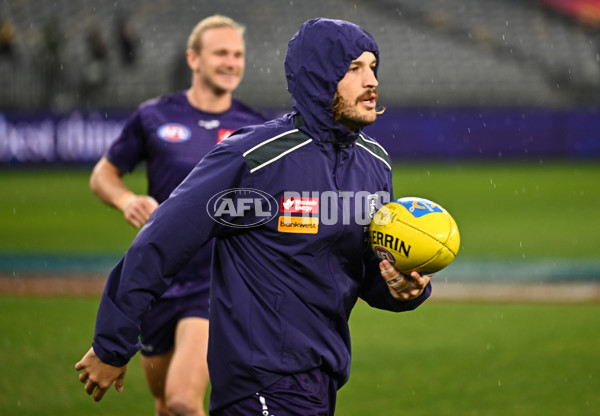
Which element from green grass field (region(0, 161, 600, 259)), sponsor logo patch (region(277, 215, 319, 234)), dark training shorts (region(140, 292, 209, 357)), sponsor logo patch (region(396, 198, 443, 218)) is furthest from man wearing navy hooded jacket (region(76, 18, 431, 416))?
green grass field (region(0, 161, 600, 259))

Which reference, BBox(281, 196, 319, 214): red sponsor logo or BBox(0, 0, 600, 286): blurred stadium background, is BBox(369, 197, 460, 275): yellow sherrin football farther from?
BBox(0, 0, 600, 286): blurred stadium background

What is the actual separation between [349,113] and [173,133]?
2.46 meters

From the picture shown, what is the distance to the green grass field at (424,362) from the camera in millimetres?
7355

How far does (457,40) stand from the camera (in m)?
33.9

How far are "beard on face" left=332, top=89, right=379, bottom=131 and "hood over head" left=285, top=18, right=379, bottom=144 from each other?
0.02 metres

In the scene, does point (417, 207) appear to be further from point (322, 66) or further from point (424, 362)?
point (424, 362)

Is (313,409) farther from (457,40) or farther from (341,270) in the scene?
(457,40)

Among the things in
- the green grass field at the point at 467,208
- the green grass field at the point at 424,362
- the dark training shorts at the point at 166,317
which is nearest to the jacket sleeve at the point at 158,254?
the dark training shorts at the point at 166,317

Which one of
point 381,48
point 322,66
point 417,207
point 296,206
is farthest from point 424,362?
point 381,48

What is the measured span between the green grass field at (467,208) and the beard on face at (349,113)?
1112 cm

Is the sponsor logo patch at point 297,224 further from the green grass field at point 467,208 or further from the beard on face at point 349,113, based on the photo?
the green grass field at point 467,208

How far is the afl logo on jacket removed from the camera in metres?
6.00

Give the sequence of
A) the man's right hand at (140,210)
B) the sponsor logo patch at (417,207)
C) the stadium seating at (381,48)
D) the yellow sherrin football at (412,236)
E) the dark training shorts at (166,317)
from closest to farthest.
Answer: the yellow sherrin football at (412,236) < the sponsor logo patch at (417,207) < the man's right hand at (140,210) < the dark training shorts at (166,317) < the stadium seating at (381,48)

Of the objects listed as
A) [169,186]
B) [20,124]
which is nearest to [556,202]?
[20,124]
